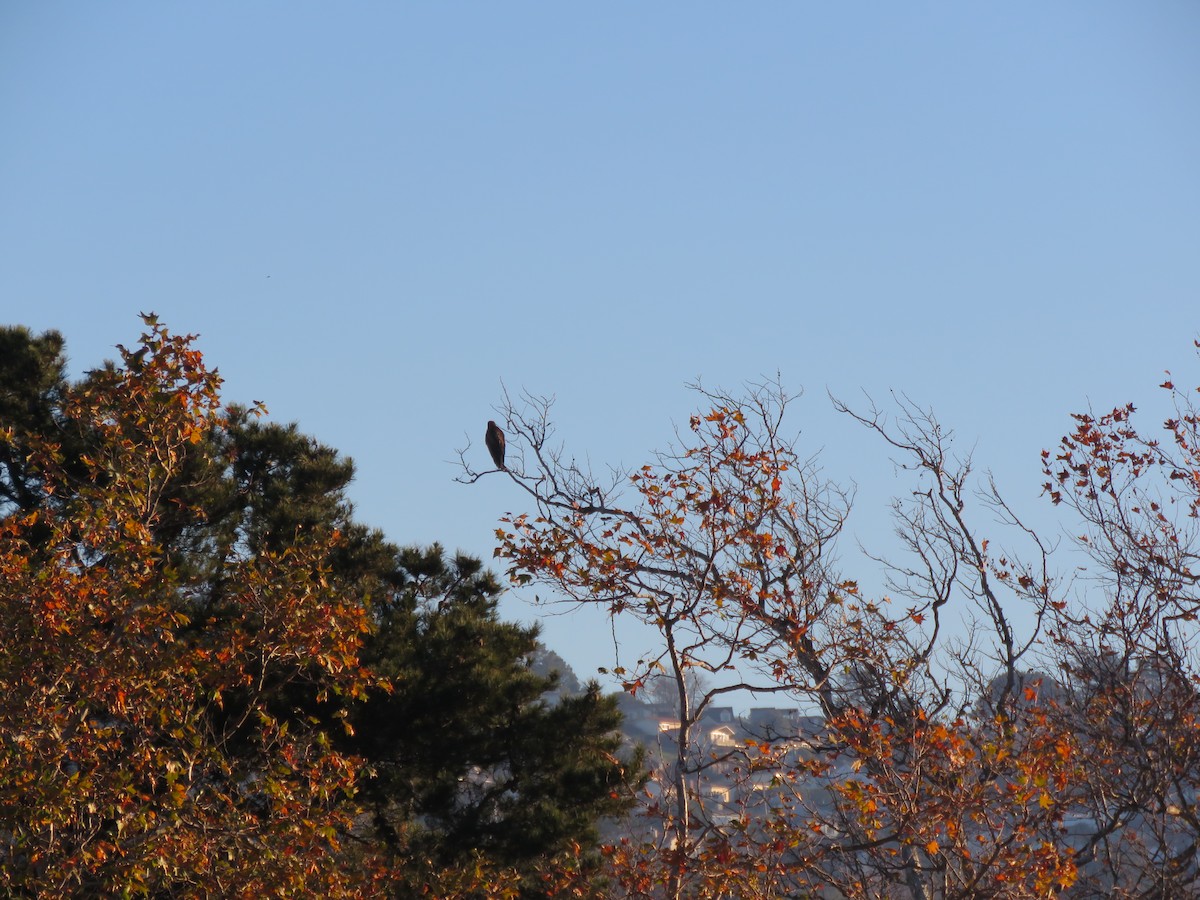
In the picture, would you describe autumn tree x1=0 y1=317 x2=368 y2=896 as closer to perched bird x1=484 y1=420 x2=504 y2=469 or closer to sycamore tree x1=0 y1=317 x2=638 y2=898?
sycamore tree x1=0 y1=317 x2=638 y2=898

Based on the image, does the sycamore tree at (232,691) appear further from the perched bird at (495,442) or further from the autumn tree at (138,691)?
the perched bird at (495,442)

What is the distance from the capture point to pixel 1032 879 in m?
6.56

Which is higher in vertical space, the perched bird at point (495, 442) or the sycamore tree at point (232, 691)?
the perched bird at point (495, 442)

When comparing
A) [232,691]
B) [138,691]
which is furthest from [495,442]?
[138,691]

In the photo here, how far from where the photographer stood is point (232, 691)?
31.1ft

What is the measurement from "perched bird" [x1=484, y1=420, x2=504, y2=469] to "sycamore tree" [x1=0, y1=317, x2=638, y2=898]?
1585 mm

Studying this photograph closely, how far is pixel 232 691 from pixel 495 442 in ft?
8.99

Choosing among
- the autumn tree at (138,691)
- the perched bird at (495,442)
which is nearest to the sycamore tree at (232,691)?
the autumn tree at (138,691)

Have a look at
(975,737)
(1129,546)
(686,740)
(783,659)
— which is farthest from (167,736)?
(1129,546)

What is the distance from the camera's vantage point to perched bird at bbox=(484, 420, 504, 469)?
9267 mm

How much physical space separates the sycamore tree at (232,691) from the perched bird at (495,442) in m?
1.58

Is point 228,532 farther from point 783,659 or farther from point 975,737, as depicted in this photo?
point 975,737

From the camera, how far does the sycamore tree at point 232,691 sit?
6102 mm

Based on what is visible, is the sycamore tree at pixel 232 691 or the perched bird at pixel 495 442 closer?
the sycamore tree at pixel 232 691
